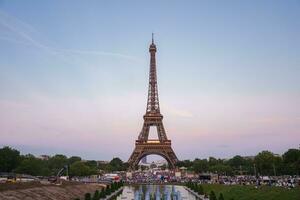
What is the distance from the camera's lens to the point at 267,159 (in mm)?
90938

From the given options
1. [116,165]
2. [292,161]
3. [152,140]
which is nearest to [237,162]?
[152,140]

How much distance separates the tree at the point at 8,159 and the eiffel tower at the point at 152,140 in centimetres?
2942

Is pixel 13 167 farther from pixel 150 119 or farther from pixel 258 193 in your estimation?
pixel 258 193

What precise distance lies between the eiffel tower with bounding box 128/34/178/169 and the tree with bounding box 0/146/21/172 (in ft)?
96.5

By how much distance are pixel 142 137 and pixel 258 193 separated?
66.8 meters

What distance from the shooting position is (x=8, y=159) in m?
80.8

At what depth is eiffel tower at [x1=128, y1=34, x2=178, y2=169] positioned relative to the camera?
104 m

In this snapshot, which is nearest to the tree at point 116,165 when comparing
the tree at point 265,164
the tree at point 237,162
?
the tree at point 237,162

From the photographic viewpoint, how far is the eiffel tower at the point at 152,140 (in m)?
104

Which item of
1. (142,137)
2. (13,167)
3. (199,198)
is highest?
(142,137)

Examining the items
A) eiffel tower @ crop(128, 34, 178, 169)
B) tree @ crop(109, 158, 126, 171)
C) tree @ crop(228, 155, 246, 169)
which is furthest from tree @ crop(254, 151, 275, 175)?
tree @ crop(109, 158, 126, 171)

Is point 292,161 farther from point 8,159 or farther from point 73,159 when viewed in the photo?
point 73,159

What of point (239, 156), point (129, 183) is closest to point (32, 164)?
point (129, 183)

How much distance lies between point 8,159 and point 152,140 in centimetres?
3696
